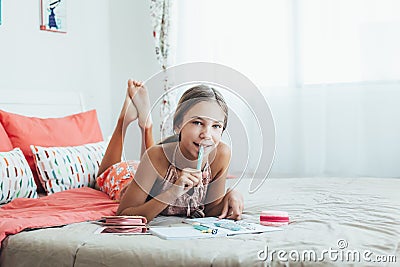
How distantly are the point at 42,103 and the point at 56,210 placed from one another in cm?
139

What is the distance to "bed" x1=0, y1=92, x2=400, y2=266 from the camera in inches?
52.9

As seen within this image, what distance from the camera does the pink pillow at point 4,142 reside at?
260cm

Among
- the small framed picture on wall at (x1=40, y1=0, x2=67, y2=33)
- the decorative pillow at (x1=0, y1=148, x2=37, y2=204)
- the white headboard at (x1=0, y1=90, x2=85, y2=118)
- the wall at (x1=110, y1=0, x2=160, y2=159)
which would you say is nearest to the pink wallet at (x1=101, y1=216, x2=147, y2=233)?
the decorative pillow at (x1=0, y1=148, x2=37, y2=204)

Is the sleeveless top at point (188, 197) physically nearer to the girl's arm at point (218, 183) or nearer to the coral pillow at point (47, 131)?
the girl's arm at point (218, 183)

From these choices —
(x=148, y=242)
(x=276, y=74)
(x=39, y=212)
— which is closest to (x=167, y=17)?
(x=276, y=74)

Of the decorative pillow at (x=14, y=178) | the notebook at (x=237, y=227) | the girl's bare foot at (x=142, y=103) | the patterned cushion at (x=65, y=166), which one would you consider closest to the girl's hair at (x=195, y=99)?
the notebook at (x=237, y=227)

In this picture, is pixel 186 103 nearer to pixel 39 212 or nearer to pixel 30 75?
pixel 39 212

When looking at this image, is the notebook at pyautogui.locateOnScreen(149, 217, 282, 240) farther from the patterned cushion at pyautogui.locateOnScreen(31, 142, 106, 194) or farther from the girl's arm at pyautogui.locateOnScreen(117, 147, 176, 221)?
the patterned cushion at pyautogui.locateOnScreen(31, 142, 106, 194)

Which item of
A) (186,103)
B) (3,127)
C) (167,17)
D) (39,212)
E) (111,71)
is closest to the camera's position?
(186,103)

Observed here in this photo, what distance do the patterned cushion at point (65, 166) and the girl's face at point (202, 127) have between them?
1.08m

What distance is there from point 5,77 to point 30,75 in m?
0.18

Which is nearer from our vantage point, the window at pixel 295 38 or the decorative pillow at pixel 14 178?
the decorative pillow at pixel 14 178

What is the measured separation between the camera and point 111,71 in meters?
4.05

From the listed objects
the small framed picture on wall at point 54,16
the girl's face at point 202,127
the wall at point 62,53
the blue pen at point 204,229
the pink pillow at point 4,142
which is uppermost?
the small framed picture on wall at point 54,16
